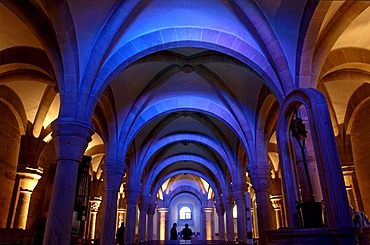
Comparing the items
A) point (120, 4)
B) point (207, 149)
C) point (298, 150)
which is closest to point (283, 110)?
point (298, 150)

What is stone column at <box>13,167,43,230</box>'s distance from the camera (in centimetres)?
855

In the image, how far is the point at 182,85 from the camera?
9.97m

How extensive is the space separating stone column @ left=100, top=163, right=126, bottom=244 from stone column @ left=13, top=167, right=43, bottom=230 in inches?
97.3

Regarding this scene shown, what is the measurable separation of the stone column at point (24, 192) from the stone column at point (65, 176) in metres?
4.93

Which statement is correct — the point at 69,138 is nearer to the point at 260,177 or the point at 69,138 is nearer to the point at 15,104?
the point at 15,104

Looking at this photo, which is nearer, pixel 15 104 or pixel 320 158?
pixel 320 158

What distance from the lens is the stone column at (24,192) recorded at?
855cm

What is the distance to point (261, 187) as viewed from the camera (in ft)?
28.8

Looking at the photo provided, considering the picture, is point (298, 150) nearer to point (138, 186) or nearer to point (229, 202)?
point (138, 186)

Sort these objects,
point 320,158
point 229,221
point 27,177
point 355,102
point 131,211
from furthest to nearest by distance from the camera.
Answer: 1. point 229,221
2. point 131,211
3. point 355,102
4. point 27,177
5. point 320,158

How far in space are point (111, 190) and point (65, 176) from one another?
12.8 feet

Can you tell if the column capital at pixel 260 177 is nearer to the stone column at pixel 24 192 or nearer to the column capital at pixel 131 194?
the column capital at pixel 131 194

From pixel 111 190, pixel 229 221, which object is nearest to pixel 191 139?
pixel 229 221

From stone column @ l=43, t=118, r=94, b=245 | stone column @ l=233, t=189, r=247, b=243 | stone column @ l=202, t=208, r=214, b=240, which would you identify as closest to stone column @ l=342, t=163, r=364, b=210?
stone column @ l=233, t=189, r=247, b=243
